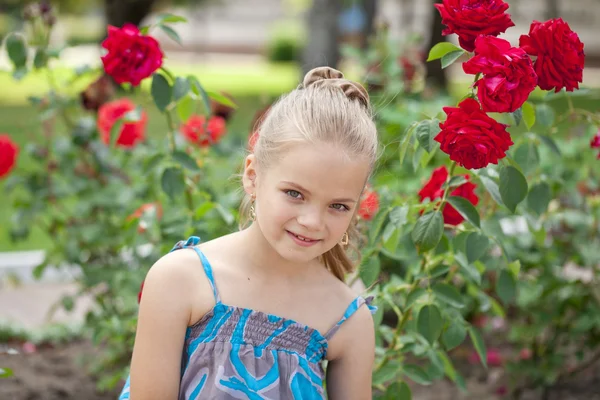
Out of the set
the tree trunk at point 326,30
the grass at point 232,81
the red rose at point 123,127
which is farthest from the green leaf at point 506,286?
the grass at point 232,81

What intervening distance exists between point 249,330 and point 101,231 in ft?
5.50

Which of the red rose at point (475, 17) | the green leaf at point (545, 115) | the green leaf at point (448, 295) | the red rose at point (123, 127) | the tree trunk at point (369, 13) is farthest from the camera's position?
the tree trunk at point (369, 13)

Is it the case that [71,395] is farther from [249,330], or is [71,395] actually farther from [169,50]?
[169,50]

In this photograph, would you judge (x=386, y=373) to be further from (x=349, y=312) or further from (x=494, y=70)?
(x=494, y=70)

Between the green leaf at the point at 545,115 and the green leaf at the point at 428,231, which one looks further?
the green leaf at the point at 545,115

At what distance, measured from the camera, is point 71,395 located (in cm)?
340

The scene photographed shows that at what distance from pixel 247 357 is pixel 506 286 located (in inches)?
37.5

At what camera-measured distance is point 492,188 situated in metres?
2.14

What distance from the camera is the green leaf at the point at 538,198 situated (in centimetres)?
234

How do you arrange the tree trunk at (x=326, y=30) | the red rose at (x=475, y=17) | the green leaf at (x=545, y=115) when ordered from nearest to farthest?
the red rose at (x=475, y=17) → the green leaf at (x=545, y=115) → the tree trunk at (x=326, y=30)

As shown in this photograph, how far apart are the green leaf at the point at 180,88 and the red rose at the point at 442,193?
71 cm

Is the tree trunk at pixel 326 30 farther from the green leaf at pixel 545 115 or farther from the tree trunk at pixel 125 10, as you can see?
the green leaf at pixel 545 115

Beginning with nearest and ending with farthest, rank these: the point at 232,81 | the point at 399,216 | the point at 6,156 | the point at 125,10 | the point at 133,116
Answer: the point at 399,216, the point at 133,116, the point at 6,156, the point at 125,10, the point at 232,81

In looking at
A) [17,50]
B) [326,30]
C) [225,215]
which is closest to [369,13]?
[326,30]
